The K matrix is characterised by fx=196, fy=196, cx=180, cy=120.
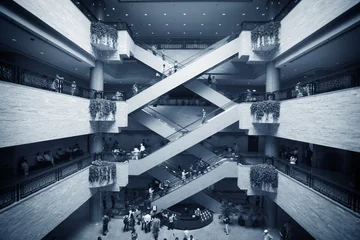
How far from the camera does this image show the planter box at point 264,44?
501 inches

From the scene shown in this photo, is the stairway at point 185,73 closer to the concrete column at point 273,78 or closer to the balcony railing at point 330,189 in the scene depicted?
the concrete column at point 273,78

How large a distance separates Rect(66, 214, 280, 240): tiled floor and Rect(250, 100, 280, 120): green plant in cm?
806

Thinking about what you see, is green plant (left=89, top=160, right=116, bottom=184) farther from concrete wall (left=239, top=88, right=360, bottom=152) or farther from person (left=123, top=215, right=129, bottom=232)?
concrete wall (left=239, top=88, right=360, bottom=152)

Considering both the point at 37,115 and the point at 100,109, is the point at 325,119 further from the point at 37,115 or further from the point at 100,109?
the point at 37,115

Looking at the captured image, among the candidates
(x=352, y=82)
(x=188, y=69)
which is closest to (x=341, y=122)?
(x=352, y=82)

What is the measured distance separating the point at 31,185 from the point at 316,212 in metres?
12.3

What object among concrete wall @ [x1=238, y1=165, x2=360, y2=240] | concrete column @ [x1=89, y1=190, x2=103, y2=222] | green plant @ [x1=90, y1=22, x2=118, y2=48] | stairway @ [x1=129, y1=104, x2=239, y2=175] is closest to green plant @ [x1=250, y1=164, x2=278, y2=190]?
concrete wall @ [x1=238, y1=165, x2=360, y2=240]

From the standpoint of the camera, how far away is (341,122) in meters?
7.68

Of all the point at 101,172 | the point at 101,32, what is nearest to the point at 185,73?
the point at 101,32

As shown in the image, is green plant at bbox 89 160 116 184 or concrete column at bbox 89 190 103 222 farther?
concrete column at bbox 89 190 103 222

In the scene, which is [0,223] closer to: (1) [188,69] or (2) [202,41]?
(1) [188,69]

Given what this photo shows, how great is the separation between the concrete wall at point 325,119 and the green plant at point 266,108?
0.28 meters

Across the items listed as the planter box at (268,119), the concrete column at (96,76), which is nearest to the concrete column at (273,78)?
the planter box at (268,119)

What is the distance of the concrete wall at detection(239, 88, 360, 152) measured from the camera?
7148 millimetres
